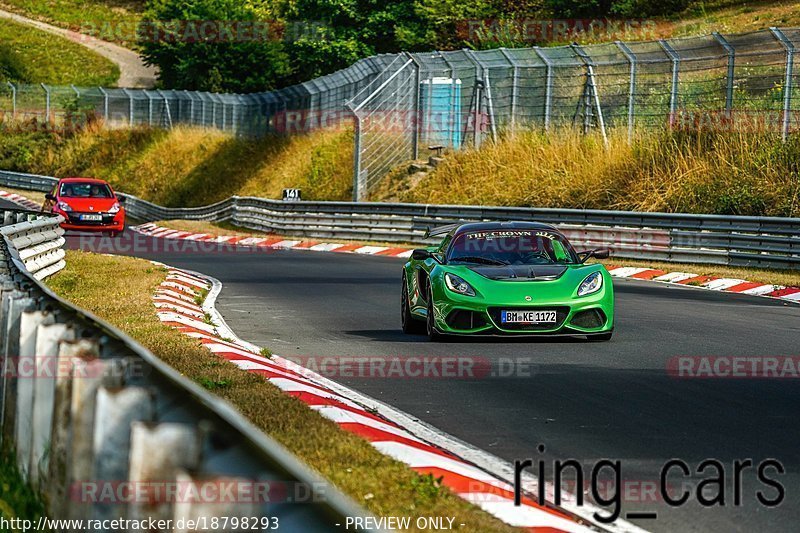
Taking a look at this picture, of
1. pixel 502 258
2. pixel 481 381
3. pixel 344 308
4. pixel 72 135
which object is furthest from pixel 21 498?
pixel 72 135

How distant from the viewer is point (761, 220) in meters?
24.7

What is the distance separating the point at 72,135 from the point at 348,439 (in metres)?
63.7

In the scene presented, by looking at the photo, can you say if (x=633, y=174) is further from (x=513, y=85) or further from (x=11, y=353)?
(x=11, y=353)

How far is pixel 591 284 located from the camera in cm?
1350

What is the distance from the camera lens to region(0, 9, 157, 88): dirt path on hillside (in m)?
94.5

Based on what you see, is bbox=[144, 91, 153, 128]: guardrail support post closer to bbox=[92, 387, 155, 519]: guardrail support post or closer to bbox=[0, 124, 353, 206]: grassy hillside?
bbox=[0, 124, 353, 206]: grassy hillside

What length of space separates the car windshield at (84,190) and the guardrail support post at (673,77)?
14967mm

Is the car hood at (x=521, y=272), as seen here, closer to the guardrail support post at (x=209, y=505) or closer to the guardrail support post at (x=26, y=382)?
the guardrail support post at (x=26, y=382)

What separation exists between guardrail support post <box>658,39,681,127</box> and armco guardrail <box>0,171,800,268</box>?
14.6 feet

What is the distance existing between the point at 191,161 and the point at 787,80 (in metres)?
34.9

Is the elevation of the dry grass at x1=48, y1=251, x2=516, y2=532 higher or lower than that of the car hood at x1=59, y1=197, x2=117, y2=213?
higher

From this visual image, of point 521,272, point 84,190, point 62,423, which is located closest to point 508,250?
point 521,272

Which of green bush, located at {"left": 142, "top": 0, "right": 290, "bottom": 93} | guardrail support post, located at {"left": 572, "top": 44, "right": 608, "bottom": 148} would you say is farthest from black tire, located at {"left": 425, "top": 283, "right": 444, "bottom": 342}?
green bush, located at {"left": 142, "top": 0, "right": 290, "bottom": 93}

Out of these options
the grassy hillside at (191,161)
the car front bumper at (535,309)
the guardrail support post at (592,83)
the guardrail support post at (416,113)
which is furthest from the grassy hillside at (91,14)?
the car front bumper at (535,309)
